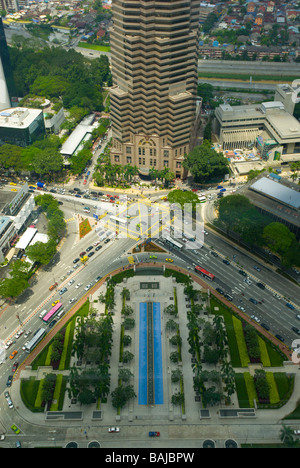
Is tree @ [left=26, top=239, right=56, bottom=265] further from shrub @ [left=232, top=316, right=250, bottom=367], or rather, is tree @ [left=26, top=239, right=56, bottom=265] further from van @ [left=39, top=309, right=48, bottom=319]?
shrub @ [left=232, top=316, right=250, bottom=367]

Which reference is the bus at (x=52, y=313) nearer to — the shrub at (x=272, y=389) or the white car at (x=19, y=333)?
the white car at (x=19, y=333)

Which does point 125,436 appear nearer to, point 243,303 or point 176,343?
point 176,343

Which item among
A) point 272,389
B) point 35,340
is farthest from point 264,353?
point 35,340

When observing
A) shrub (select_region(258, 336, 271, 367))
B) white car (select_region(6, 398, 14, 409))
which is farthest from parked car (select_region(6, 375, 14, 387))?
shrub (select_region(258, 336, 271, 367))

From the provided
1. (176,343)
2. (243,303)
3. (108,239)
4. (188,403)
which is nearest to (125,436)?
(188,403)

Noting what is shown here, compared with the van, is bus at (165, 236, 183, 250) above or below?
above

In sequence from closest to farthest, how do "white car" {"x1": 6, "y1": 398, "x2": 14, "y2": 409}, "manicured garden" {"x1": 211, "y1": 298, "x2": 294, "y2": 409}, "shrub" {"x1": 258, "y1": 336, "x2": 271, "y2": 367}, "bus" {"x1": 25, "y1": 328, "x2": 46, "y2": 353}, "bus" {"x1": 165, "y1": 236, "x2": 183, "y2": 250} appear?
"manicured garden" {"x1": 211, "y1": 298, "x2": 294, "y2": 409}
"white car" {"x1": 6, "y1": 398, "x2": 14, "y2": 409}
"shrub" {"x1": 258, "y1": 336, "x2": 271, "y2": 367}
"bus" {"x1": 25, "y1": 328, "x2": 46, "y2": 353}
"bus" {"x1": 165, "y1": 236, "x2": 183, "y2": 250}
